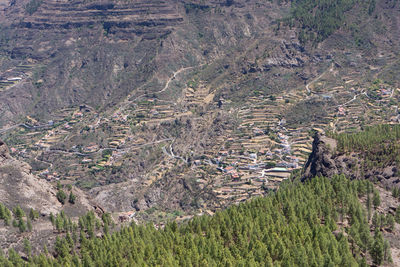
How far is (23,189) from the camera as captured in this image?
130m

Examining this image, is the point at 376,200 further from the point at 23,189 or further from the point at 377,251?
the point at 23,189

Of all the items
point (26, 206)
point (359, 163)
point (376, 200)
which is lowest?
point (26, 206)

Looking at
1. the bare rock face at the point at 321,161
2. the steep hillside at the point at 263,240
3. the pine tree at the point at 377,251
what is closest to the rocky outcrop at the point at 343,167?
the bare rock face at the point at 321,161

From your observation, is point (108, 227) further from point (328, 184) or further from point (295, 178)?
point (295, 178)

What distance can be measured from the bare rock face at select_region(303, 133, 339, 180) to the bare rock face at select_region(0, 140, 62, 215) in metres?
68.0

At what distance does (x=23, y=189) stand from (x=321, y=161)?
77.5 meters

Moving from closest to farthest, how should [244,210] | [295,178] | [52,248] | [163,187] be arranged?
[52,248] → [244,210] → [295,178] → [163,187]

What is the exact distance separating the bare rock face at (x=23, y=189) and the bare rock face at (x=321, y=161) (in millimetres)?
68021

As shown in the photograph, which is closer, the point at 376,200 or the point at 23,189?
the point at 376,200

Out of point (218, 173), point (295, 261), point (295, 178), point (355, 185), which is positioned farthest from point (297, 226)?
point (218, 173)

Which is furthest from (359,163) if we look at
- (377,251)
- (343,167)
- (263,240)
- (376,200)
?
(263,240)

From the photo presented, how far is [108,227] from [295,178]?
64.3 m

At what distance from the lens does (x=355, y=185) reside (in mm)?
126000

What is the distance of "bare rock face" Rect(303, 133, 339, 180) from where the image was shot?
14588 centimetres
